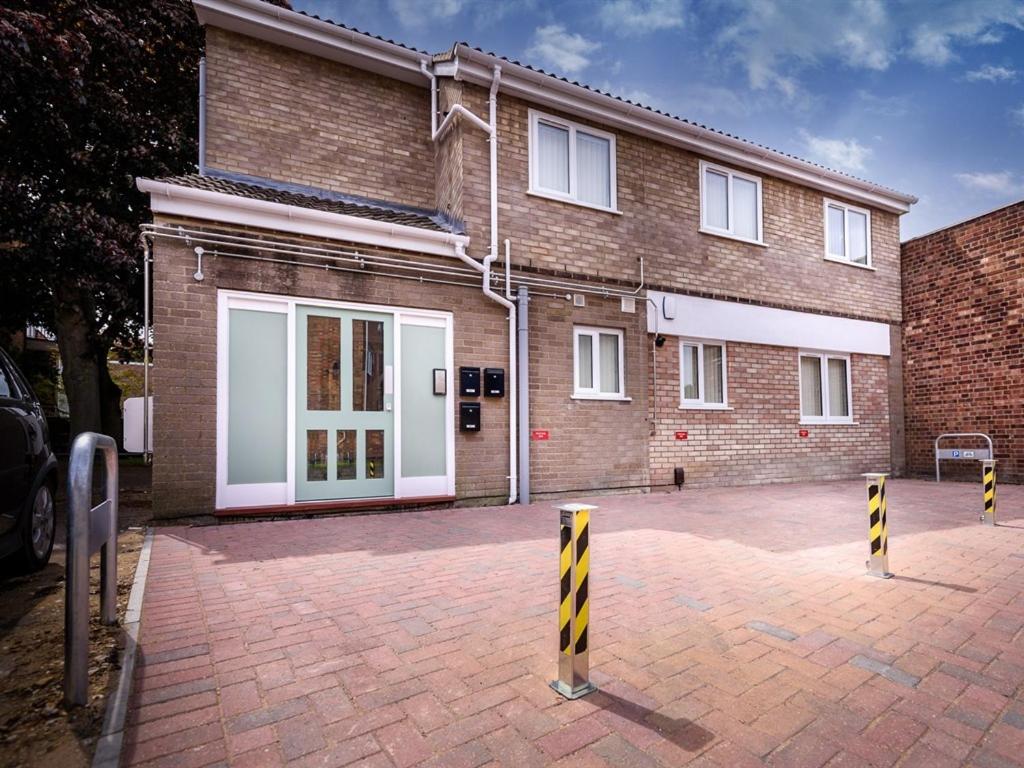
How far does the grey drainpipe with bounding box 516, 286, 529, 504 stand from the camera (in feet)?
27.0

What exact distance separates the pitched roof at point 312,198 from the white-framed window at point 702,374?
4.74 metres

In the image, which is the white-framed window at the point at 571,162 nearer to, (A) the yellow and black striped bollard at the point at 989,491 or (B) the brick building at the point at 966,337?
(A) the yellow and black striped bollard at the point at 989,491

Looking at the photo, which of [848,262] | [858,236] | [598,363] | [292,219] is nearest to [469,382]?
[598,363]

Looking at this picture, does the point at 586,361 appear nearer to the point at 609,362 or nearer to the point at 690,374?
the point at 609,362

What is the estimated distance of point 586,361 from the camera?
920cm

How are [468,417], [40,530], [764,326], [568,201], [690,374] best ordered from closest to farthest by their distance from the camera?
[40,530], [468,417], [568,201], [690,374], [764,326]

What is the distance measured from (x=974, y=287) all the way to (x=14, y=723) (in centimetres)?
1532

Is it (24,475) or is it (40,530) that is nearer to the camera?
(24,475)

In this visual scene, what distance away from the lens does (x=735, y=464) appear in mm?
10359

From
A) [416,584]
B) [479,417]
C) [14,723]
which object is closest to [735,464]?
[479,417]

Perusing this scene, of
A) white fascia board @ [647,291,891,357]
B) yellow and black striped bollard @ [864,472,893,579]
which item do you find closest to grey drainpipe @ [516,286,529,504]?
white fascia board @ [647,291,891,357]

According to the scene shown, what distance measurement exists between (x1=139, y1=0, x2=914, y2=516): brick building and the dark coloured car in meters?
1.70

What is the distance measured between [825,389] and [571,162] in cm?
718

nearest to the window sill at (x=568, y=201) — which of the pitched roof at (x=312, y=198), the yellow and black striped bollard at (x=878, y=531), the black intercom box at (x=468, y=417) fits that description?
the pitched roof at (x=312, y=198)
